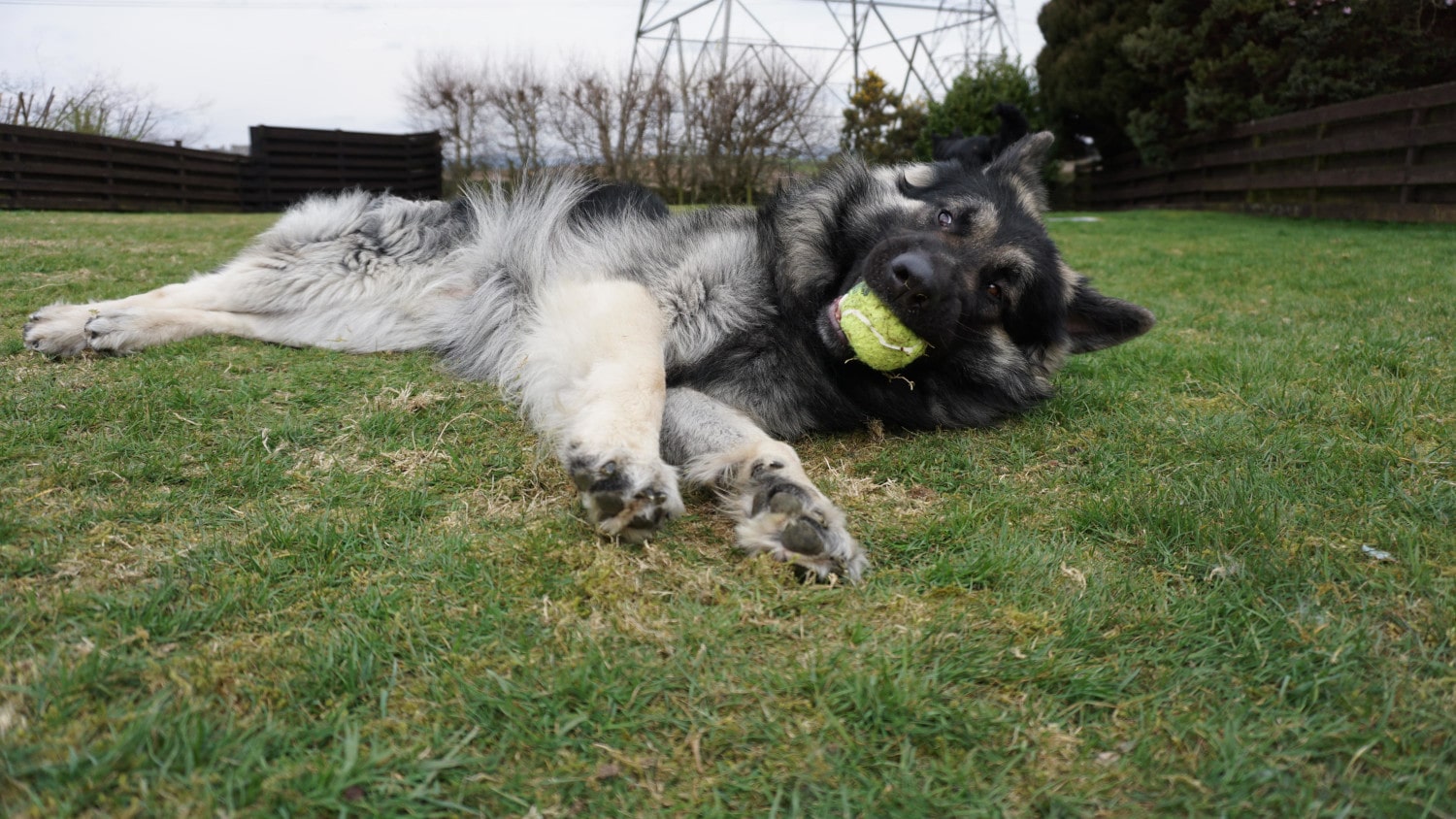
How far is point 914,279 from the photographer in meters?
2.81

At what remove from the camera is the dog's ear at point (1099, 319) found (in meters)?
3.61

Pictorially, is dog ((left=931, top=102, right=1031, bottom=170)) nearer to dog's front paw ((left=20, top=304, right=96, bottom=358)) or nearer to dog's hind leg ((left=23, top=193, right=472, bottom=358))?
dog's hind leg ((left=23, top=193, right=472, bottom=358))

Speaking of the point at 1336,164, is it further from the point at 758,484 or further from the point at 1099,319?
the point at 758,484

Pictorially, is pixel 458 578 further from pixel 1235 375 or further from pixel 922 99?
pixel 922 99

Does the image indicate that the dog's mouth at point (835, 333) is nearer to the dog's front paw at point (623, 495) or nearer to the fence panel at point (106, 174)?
the dog's front paw at point (623, 495)

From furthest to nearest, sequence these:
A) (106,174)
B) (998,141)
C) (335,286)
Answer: (106,174) < (998,141) < (335,286)

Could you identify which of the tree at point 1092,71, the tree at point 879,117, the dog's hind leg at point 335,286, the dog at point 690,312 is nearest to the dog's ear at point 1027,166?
the dog at point 690,312

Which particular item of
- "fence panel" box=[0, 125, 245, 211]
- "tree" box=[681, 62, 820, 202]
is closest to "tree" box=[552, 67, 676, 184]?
"tree" box=[681, 62, 820, 202]

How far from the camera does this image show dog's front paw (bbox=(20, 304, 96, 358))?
Result: 3.52m

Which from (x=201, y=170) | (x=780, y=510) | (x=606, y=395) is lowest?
(x=780, y=510)

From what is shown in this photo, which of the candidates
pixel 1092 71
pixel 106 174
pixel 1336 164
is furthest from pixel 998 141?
pixel 106 174

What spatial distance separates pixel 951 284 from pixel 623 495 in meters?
1.55

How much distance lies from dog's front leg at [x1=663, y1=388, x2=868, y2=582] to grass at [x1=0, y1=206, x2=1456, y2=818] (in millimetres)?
93

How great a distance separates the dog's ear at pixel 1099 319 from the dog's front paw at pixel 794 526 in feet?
6.67
